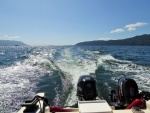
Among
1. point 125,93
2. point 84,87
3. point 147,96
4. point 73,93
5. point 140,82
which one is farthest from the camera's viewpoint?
point 140,82

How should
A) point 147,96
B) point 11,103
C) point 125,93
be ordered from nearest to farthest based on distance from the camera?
point 147,96 < point 125,93 < point 11,103

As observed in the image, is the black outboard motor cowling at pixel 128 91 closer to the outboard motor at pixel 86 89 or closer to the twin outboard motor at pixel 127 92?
the twin outboard motor at pixel 127 92

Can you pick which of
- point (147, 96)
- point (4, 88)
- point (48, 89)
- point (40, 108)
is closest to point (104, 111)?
point (40, 108)

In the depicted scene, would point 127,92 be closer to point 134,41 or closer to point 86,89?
point 86,89

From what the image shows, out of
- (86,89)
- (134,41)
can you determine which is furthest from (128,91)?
(134,41)

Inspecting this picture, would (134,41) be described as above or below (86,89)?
above

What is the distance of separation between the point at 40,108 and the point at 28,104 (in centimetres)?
25

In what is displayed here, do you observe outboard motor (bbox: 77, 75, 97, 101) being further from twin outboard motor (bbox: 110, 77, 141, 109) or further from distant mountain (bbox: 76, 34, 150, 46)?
distant mountain (bbox: 76, 34, 150, 46)

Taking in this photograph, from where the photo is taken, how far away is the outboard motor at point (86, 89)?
17.4 feet

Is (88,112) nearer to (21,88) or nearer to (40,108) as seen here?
(40,108)

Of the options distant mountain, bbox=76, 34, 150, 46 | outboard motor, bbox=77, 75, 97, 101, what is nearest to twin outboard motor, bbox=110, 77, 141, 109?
outboard motor, bbox=77, 75, 97, 101

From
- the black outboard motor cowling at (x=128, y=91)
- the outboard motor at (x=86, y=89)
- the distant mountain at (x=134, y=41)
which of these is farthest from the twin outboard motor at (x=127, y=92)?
the distant mountain at (x=134, y=41)

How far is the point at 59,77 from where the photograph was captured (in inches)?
447

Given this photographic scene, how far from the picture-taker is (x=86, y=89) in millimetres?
5398
